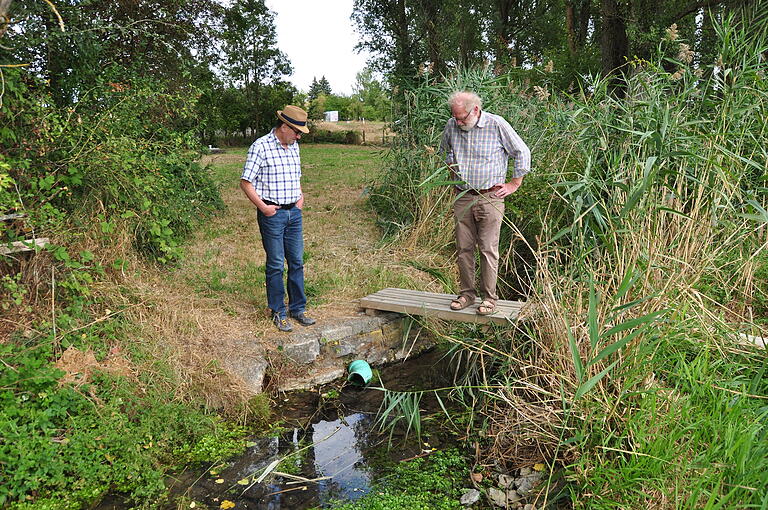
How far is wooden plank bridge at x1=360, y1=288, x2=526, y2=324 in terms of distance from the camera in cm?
474

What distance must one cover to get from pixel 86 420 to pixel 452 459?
2350 mm

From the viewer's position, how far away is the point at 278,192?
4.78 metres

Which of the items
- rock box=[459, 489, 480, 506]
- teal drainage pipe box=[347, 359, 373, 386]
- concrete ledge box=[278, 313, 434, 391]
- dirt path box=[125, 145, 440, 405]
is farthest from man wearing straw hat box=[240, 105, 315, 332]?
rock box=[459, 489, 480, 506]

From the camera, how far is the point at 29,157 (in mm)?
4449

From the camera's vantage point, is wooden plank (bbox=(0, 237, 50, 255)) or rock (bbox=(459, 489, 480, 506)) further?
wooden plank (bbox=(0, 237, 50, 255))

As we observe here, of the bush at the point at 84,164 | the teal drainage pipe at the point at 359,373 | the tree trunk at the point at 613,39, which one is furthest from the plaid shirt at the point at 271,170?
the tree trunk at the point at 613,39

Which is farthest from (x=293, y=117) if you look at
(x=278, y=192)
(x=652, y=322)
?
(x=652, y=322)

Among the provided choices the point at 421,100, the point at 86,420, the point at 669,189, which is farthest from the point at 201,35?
the point at 669,189

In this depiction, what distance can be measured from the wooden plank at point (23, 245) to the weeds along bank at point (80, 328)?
0.25ft

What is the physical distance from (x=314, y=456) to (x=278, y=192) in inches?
82.6

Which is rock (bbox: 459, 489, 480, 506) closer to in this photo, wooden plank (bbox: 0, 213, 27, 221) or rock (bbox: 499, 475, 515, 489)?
rock (bbox: 499, 475, 515, 489)

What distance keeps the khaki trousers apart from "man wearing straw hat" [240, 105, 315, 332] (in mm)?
1389

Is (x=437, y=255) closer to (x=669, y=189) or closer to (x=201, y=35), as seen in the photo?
(x=669, y=189)

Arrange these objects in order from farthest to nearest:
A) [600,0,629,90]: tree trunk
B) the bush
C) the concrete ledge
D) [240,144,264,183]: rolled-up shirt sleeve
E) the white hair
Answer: [600,0,629,90]: tree trunk
the concrete ledge
[240,144,264,183]: rolled-up shirt sleeve
the white hair
the bush
